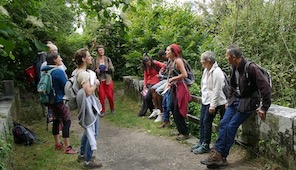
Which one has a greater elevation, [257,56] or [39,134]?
[257,56]

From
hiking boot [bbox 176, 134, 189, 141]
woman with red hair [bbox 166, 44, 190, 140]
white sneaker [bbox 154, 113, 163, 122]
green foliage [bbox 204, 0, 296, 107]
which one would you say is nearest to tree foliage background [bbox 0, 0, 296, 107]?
green foliage [bbox 204, 0, 296, 107]

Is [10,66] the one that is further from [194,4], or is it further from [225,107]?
[225,107]

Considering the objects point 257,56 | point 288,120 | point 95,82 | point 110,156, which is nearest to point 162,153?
point 110,156

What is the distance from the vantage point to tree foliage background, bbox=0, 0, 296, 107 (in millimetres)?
4870

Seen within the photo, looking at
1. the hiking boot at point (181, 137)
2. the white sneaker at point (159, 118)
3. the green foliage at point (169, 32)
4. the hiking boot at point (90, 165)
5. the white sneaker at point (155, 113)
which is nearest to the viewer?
the hiking boot at point (90, 165)

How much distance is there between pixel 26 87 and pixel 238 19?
266 inches

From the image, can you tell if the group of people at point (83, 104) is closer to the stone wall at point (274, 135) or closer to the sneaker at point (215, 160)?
the sneaker at point (215, 160)

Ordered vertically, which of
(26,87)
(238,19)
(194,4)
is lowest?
(26,87)

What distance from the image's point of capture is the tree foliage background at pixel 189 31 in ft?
16.0

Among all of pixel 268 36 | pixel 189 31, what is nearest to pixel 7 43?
pixel 268 36

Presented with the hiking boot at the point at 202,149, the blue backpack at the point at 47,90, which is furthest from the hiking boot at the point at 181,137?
the blue backpack at the point at 47,90

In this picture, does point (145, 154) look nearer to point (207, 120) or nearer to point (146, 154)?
point (146, 154)

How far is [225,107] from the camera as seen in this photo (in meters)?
5.32

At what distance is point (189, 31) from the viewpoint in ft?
33.6
